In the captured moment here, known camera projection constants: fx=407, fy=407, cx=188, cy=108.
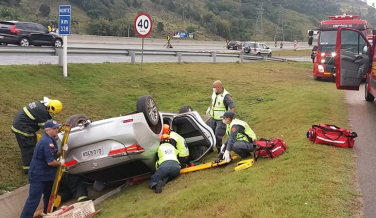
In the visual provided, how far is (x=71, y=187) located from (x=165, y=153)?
5.51ft

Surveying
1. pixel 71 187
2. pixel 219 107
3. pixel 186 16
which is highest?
pixel 186 16

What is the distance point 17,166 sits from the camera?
23.7 ft

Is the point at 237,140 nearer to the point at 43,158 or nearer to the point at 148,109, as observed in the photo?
the point at 148,109

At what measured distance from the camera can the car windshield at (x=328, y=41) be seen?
59.3ft

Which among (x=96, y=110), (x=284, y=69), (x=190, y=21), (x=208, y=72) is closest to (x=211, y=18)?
(x=190, y=21)

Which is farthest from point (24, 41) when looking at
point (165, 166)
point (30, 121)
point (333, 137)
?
point (333, 137)

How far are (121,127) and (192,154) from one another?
256 cm

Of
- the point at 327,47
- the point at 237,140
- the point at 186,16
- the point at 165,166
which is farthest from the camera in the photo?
the point at 186,16

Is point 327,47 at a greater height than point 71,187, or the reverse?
point 327,47

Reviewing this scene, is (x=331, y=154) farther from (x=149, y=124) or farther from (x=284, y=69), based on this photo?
(x=284, y=69)

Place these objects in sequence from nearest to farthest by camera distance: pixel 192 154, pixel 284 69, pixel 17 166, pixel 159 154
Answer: pixel 159 154 < pixel 17 166 < pixel 192 154 < pixel 284 69

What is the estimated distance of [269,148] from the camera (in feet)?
20.9

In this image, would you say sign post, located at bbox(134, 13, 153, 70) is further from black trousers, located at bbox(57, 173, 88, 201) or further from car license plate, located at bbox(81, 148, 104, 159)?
car license plate, located at bbox(81, 148, 104, 159)

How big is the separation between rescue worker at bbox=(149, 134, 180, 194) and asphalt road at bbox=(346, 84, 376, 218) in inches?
111
